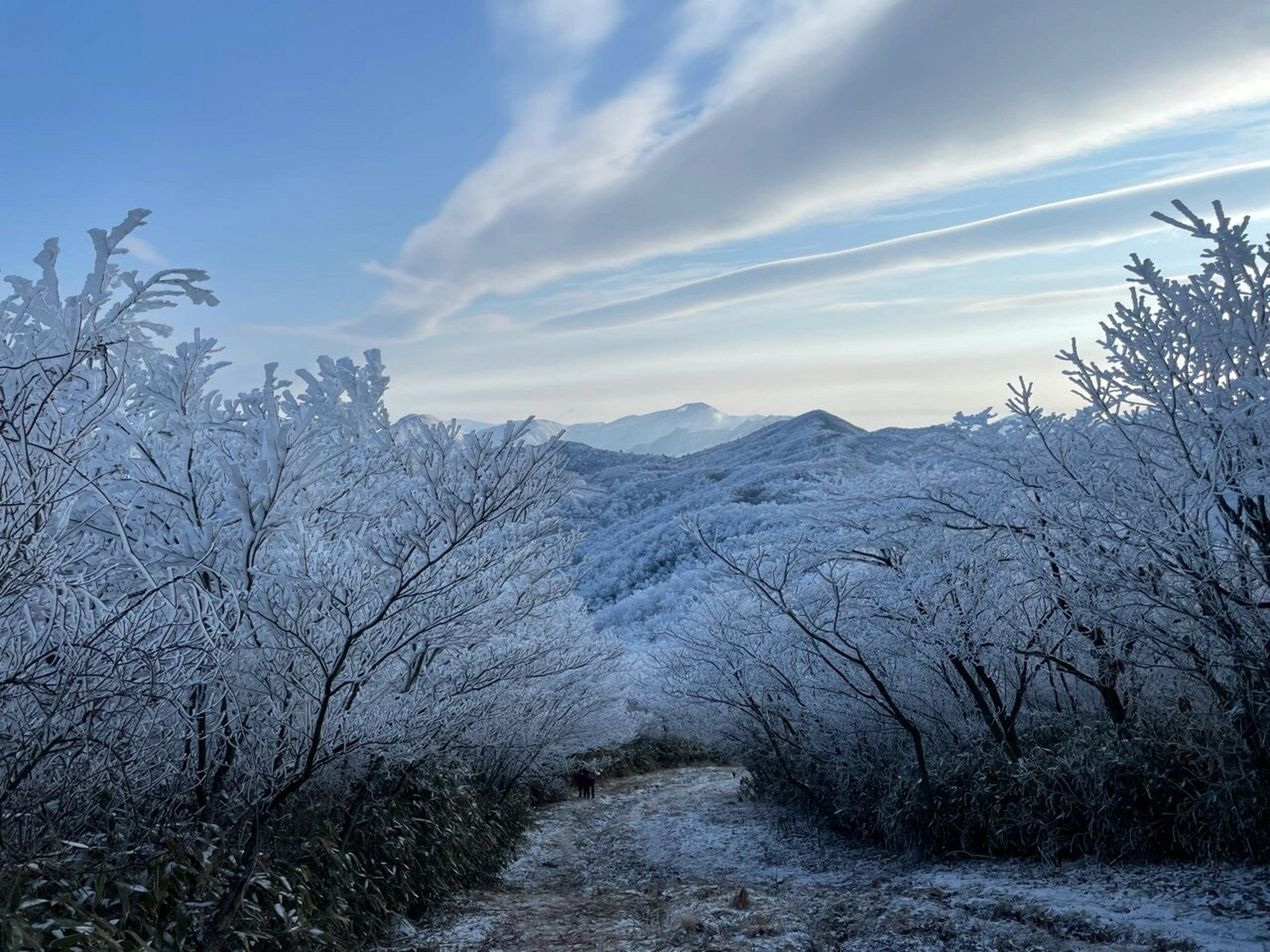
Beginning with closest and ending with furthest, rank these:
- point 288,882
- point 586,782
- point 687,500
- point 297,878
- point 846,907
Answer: point 288,882 < point 297,878 < point 846,907 < point 586,782 < point 687,500

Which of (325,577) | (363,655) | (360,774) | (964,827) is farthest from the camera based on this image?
(964,827)

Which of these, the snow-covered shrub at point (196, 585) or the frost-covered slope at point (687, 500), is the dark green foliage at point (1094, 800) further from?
the snow-covered shrub at point (196, 585)

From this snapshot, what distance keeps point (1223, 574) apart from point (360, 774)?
22.4ft

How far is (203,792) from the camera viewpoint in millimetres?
5094

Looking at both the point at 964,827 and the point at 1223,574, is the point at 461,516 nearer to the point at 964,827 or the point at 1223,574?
the point at 1223,574

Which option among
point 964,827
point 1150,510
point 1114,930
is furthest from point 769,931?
point 1150,510

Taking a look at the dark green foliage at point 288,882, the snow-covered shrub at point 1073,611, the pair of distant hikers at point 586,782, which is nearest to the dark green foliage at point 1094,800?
the snow-covered shrub at point 1073,611

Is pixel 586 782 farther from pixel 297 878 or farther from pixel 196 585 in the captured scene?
pixel 196 585

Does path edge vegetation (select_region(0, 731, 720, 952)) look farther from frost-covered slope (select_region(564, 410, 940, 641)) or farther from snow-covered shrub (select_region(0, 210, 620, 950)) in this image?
frost-covered slope (select_region(564, 410, 940, 641))

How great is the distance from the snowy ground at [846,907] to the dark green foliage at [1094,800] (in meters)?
0.31

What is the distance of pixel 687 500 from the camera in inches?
2761

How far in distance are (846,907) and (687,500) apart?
63333 mm

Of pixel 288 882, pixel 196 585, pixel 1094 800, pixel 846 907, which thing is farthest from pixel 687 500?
pixel 196 585

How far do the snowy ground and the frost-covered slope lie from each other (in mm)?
3786
